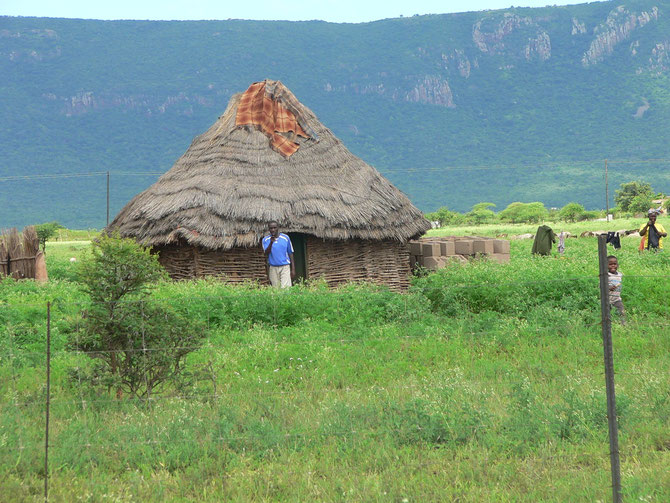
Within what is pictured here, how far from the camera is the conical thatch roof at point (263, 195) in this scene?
1423 centimetres


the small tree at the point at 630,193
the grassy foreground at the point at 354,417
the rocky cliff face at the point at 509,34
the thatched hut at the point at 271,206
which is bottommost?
the grassy foreground at the point at 354,417

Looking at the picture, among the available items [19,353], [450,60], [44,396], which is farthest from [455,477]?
[450,60]

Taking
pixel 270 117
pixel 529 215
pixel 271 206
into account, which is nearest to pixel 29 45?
pixel 529 215

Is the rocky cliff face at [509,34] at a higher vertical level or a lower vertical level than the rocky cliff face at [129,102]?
higher

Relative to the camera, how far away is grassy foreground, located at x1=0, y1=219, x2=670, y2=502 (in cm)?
477

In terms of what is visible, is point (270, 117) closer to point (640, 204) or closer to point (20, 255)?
point (20, 255)

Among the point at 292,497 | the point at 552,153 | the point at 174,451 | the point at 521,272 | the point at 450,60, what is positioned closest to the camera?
the point at 292,497

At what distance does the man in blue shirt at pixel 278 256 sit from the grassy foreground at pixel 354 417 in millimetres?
2696

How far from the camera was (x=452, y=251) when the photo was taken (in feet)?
56.9

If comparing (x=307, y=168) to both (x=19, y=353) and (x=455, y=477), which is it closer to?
(x=19, y=353)

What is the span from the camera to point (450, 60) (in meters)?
164

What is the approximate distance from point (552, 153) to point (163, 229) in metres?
122

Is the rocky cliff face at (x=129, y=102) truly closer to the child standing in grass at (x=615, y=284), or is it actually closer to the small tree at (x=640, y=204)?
the small tree at (x=640, y=204)

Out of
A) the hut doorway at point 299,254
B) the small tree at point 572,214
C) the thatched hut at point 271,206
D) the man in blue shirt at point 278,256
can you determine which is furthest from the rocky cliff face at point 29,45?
the man in blue shirt at point 278,256
